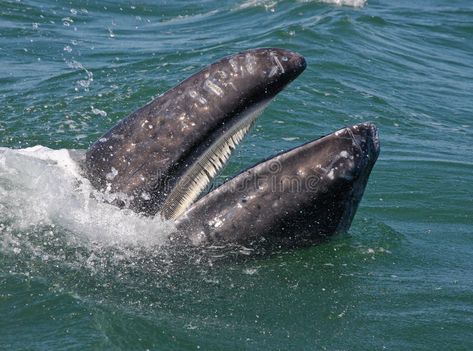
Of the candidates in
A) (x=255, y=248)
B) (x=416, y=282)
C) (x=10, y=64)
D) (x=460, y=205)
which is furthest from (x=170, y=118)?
(x=10, y=64)

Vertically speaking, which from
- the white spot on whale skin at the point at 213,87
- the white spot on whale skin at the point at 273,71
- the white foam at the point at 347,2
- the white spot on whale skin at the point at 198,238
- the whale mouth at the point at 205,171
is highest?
the white spot on whale skin at the point at 273,71

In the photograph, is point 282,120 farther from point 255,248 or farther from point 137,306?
point 137,306

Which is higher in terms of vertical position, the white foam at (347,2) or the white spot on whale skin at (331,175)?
the white spot on whale skin at (331,175)

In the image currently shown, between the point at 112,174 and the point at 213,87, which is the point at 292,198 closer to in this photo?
the point at 213,87

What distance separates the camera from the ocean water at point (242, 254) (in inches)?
266

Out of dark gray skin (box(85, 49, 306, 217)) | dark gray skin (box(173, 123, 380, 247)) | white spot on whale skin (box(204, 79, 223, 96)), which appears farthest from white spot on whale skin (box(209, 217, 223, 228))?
white spot on whale skin (box(204, 79, 223, 96))

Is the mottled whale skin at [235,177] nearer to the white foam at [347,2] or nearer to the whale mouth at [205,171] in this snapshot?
the whale mouth at [205,171]

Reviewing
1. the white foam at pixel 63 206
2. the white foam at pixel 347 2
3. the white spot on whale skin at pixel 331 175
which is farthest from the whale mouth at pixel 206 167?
the white foam at pixel 347 2

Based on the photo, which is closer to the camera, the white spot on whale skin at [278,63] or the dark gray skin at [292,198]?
the dark gray skin at [292,198]

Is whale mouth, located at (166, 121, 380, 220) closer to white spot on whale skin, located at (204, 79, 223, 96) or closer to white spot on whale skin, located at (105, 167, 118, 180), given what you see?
white spot on whale skin, located at (204, 79, 223, 96)

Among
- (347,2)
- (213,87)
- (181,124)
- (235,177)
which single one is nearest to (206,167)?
(235,177)

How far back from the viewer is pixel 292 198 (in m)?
7.25

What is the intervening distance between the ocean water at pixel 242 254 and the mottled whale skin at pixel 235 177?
10.3 inches

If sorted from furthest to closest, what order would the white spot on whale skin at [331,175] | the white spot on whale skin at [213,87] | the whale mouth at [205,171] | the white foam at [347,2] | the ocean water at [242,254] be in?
the white foam at [347,2] < the whale mouth at [205,171] < the white spot on whale skin at [213,87] < the white spot on whale skin at [331,175] < the ocean water at [242,254]
